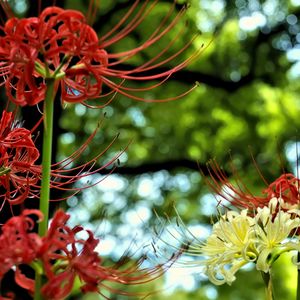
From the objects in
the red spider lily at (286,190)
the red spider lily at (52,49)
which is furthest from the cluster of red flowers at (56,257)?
the red spider lily at (286,190)

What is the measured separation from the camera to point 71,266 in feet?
3.94

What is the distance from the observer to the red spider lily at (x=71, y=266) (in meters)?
1.15

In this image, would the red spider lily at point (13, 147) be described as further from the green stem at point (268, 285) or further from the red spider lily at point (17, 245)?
the green stem at point (268, 285)

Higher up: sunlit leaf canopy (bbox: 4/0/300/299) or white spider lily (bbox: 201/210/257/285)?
sunlit leaf canopy (bbox: 4/0/300/299)

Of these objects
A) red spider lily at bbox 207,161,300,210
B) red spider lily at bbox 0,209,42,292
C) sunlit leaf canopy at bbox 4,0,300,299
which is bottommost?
red spider lily at bbox 0,209,42,292

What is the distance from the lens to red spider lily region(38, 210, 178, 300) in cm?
115

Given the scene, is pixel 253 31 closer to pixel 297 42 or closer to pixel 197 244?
pixel 297 42

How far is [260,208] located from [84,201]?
25.6 feet

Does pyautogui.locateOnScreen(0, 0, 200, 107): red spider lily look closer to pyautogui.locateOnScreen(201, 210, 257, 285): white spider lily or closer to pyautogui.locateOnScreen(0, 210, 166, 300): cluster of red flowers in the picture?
pyautogui.locateOnScreen(0, 210, 166, 300): cluster of red flowers

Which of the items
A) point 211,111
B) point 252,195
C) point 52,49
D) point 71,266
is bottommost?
point 71,266

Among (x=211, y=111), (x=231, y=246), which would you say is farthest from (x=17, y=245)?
(x=211, y=111)

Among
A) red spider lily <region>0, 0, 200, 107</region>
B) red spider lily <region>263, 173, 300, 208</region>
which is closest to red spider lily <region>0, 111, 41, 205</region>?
red spider lily <region>0, 0, 200, 107</region>

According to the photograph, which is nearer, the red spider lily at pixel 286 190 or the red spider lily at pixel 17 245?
the red spider lily at pixel 17 245

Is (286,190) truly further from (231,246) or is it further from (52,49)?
(52,49)
